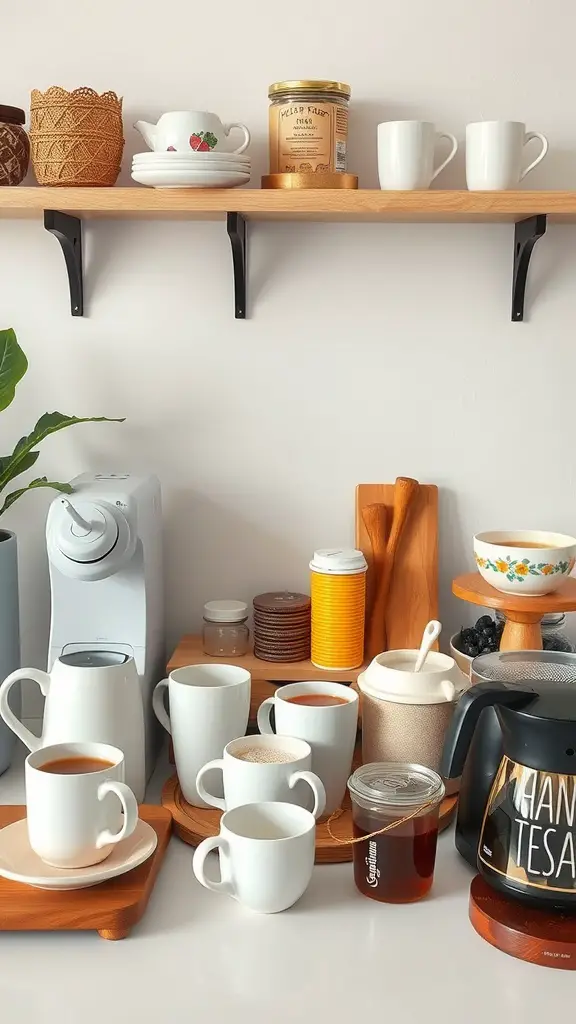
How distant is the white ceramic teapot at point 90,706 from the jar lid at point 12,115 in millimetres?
685

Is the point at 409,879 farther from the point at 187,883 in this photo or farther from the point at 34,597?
the point at 34,597

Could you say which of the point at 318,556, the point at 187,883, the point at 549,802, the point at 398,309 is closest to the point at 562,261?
the point at 398,309

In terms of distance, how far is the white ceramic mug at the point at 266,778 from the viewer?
109cm

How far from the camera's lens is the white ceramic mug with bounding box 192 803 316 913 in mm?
1007

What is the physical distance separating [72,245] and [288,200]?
1.06 ft

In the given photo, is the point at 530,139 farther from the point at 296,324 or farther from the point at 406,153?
the point at 296,324

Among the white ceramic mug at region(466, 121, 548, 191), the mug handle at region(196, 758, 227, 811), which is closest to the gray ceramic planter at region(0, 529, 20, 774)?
the mug handle at region(196, 758, 227, 811)

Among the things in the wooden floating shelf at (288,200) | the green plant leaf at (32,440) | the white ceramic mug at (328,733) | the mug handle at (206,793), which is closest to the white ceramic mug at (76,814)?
the mug handle at (206,793)

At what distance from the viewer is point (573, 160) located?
1441mm

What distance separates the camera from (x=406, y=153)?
1.29 metres

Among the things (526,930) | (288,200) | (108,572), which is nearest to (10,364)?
(108,572)

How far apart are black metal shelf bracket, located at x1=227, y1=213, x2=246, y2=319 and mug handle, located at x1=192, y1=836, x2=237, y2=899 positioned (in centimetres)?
75

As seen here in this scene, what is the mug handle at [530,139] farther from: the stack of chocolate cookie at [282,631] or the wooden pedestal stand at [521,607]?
the stack of chocolate cookie at [282,631]

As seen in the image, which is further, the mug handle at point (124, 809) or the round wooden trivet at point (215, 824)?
the round wooden trivet at point (215, 824)
